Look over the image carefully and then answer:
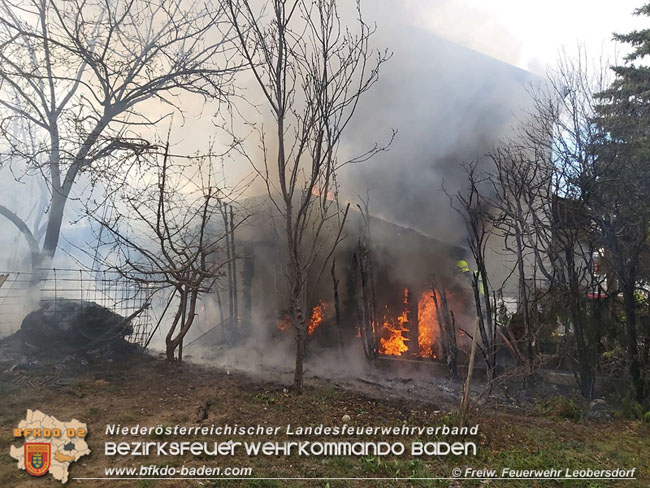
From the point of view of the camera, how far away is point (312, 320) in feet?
45.5

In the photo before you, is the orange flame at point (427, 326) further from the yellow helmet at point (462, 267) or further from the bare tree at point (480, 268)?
the bare tree at point (480, 268)

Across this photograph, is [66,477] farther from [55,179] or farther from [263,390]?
[55,179]

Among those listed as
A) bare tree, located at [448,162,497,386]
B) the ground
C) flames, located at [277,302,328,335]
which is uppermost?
bare tree, located at [448,162,497,386]

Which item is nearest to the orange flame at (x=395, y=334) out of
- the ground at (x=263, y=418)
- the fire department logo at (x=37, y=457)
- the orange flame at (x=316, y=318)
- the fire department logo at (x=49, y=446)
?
the orange flame at (x=316, y=318)

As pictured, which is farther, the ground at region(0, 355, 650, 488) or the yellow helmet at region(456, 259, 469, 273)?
the yellow helmet at region(456, 259, 469, 273)

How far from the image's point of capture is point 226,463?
3.87 meters

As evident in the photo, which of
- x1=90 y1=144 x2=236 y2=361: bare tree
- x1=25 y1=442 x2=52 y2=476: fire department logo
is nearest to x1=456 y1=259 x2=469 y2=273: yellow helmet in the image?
x1=90 y1=144 x2=236 y2=361: bare tree

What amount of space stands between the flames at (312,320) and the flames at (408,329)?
7.72 feet

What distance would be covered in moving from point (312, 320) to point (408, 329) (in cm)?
356

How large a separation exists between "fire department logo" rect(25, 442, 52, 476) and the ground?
7 centimetres

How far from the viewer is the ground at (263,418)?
153 inches

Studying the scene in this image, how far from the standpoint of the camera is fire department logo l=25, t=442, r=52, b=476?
356 cm

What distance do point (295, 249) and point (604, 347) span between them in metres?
8.68

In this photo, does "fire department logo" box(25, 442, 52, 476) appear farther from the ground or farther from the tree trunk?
the tree trunk
